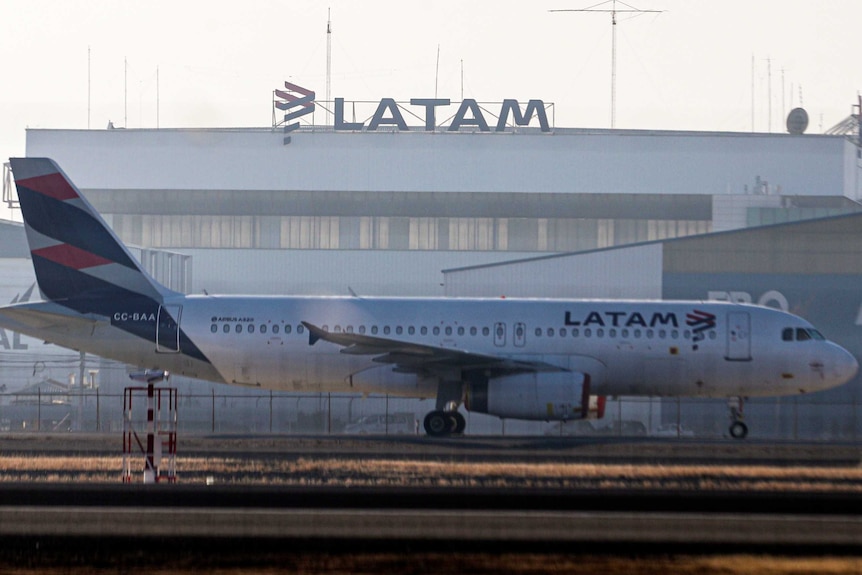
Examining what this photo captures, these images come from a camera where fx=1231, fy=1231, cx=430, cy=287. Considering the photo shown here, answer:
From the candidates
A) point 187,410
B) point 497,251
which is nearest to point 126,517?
point 187,410

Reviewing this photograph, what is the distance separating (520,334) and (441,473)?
10024mm

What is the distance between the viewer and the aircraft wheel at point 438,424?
30.7m

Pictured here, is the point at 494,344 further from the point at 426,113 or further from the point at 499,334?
the point at 426,113

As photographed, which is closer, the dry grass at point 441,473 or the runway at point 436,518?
the runway at point 436,518

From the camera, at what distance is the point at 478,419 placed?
1534 inches

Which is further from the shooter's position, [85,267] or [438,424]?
[85,267]

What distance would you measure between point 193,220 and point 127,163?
4.83 metres

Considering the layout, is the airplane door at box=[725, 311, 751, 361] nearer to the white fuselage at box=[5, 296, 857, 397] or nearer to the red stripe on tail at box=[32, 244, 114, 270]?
the white fuselage at box=[5, 296, 857, 397]

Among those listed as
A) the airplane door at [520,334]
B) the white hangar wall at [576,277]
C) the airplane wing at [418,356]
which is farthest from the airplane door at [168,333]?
the white hangar wall at [576,277]


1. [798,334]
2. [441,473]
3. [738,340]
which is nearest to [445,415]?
[738,340]

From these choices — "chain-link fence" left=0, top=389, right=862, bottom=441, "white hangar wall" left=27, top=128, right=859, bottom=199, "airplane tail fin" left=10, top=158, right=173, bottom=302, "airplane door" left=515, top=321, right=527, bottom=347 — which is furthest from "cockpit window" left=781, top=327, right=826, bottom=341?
"white hangar wall" left=27, top=128, right=859, bottom=199

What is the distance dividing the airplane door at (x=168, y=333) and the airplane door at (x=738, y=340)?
14023mm

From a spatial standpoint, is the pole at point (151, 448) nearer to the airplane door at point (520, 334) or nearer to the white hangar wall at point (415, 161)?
the airplane door at point (520, 334)

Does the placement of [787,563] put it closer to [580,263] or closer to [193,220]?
[580,263]
